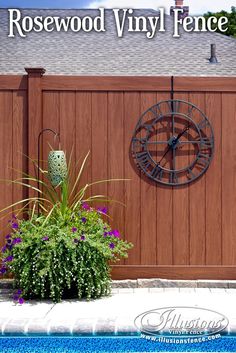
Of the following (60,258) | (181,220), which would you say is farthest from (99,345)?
(181,220)

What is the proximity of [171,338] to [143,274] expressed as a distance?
1.62 metres

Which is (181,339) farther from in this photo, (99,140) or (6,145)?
(6,145)

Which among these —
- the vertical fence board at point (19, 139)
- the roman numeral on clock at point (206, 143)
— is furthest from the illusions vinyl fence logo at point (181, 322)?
the vertical fence board at point (19, 139)

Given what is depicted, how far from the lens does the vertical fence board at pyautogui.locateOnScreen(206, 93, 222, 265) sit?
5883 mm

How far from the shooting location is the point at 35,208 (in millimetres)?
5785

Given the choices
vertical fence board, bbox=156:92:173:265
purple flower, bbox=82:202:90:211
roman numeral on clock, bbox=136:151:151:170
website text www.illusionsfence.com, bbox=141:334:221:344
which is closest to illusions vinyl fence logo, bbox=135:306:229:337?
website text www.illusionsfence.com, bbox=141:334:221:344

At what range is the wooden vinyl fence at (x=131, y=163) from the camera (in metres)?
5.86

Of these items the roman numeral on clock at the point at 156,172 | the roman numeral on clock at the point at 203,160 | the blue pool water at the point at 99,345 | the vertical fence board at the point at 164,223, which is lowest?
the blue pool water at the point at 99,345

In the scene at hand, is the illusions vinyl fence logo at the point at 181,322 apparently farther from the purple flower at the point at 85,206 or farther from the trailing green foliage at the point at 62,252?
the purple flower at the point at 85,206

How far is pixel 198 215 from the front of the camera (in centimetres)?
588

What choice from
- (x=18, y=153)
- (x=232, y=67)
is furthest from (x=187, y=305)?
(x=232, y=67)

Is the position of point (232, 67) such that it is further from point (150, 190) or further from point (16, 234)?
point (16, 234)

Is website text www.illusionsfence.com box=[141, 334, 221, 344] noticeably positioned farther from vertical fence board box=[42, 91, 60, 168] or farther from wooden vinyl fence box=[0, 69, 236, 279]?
vertical fence board box=[42, 91, 60, 168]

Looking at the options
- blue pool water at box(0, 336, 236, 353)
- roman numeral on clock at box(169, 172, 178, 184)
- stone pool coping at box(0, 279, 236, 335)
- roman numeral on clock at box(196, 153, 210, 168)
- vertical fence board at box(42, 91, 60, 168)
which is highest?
vertical fence board at box(42, 91, 60, 168)
